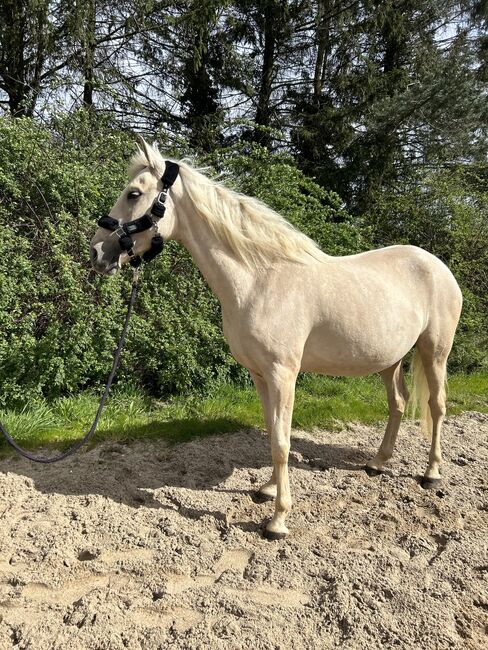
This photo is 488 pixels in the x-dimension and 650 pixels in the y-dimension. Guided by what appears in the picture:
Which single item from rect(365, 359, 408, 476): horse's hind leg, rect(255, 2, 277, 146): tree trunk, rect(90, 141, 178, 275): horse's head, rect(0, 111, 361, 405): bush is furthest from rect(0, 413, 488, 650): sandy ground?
rect(255, 2, 277, 146): tree trunk

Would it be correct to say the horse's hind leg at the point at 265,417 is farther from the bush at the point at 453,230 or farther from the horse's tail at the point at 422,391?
the bush at the point at 453,230

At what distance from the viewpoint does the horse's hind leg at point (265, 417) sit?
2938 mm

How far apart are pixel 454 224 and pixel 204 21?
5690 mm

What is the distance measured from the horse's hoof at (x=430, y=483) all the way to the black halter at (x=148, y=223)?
2.69 m

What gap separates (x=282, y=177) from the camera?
19.3 ft

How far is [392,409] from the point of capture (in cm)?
381

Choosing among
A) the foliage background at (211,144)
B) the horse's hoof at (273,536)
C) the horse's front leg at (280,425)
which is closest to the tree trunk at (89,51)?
the foliage background at (211,144)

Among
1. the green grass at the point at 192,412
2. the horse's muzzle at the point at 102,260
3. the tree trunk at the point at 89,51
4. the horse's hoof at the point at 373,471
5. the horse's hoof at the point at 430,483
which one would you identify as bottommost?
the green grass at the point at 192,412

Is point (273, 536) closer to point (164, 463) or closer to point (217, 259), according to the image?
point (164, 463)

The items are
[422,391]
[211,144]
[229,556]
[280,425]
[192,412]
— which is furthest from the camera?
[211,144]

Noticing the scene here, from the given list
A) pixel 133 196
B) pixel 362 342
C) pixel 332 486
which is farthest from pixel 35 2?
Result: pixel 332 486

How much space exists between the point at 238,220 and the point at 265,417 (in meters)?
1.37

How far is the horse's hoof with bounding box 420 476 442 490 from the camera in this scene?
3331 millimetres

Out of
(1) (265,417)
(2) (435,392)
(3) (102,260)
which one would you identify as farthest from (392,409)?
(3) (102,260)
